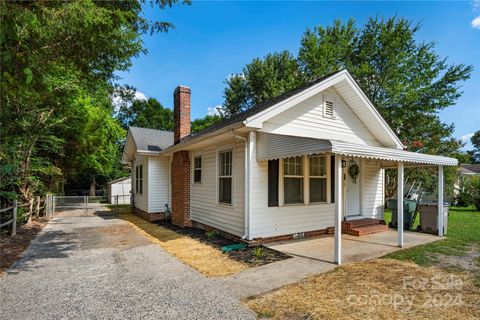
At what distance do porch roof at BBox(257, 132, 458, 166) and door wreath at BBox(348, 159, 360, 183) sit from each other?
2.29 m

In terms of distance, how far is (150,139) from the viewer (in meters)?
13.8

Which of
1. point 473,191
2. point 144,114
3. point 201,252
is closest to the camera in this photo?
point 201,252

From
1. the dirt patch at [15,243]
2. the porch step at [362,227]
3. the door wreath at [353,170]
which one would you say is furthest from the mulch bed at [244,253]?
the door wreath at [353,170]

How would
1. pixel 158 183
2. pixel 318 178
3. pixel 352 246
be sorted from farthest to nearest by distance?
pixel 158 183 → pixel 318 178 → pixel 352 246

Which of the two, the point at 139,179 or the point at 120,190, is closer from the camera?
the point at 139,179

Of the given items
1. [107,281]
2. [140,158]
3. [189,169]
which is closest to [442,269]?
[107,281]

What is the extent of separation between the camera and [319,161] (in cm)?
827

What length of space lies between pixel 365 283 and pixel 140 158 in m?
12.3

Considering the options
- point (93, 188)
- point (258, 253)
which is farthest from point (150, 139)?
point (93, 188)

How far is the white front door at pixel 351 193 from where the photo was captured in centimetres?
912

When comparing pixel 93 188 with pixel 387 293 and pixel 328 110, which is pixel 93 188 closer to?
pixel 328 110

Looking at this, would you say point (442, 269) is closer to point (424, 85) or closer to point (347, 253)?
point (347, 253)

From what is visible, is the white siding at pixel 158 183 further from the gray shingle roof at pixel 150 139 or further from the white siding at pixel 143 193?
the gray shingle roof at pixel 150 139

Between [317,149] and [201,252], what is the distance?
3629 millimetres
